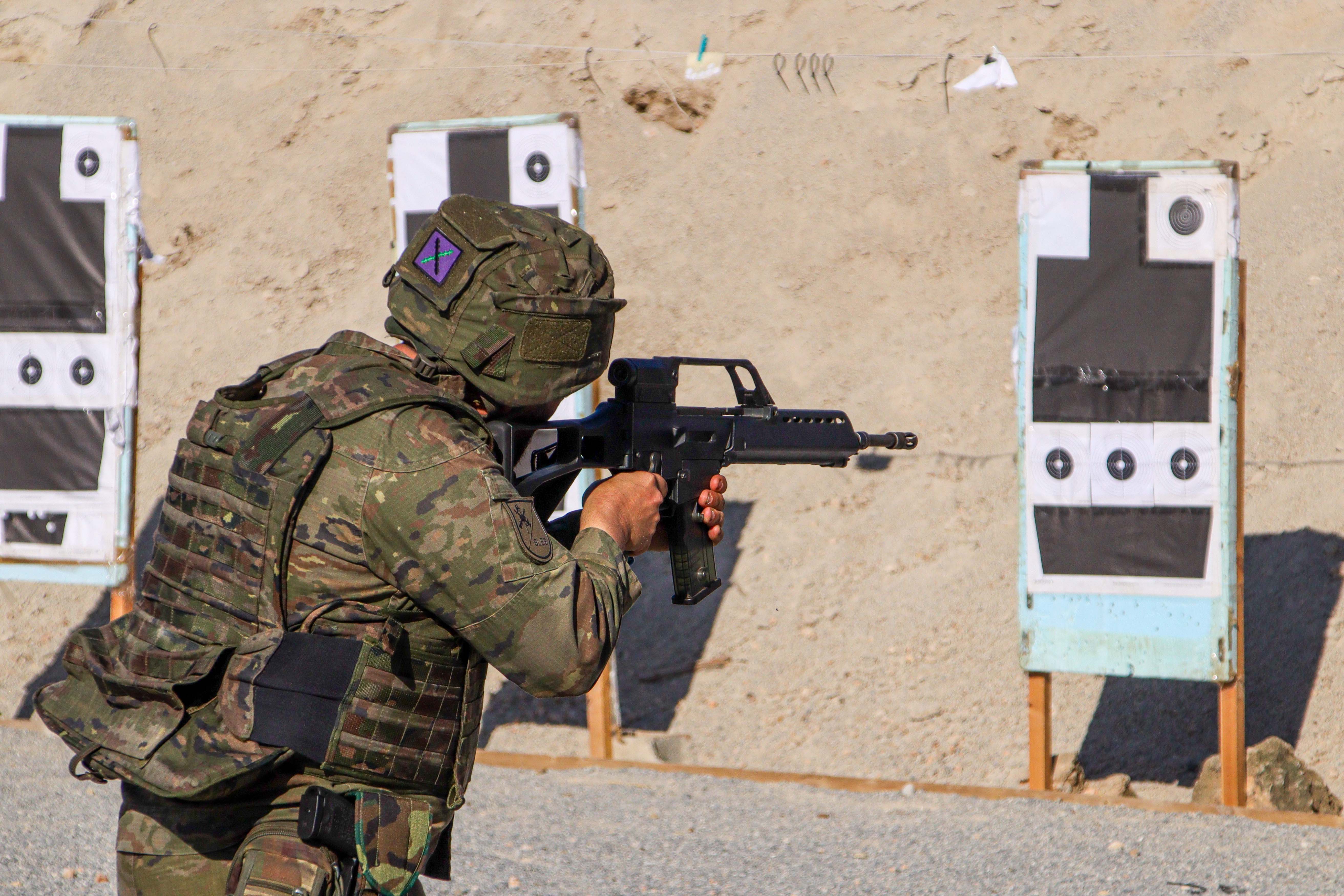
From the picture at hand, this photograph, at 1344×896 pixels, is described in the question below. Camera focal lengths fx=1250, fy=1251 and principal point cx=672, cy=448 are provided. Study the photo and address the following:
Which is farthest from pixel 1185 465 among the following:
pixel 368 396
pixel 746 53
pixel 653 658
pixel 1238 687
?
pixel 746 53

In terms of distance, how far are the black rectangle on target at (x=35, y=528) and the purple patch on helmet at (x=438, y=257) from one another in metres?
4.82

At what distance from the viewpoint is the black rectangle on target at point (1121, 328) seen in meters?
5.54

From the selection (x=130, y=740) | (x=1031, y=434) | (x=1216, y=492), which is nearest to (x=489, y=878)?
(x=130, y=740)

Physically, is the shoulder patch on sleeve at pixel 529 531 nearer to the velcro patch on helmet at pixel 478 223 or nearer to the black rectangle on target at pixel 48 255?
the velcro patch on helmet at pixel 478 223

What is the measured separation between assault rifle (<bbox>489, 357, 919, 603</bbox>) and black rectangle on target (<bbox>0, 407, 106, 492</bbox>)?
13.8 feet

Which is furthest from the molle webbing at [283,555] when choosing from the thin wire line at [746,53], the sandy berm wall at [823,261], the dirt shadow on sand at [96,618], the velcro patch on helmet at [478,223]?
the thin wire line at [746,53]

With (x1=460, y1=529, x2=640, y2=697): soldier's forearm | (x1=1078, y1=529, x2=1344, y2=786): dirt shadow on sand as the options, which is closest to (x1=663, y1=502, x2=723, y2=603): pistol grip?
(x1=460, y1=529, x2=640, y2=697): soldier's forearm

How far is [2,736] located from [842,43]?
924cm

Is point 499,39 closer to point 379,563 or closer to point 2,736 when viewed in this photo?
point 2,736

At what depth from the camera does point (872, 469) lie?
29.5 ft

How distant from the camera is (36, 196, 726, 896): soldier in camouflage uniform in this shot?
6.50 ft

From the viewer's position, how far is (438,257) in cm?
223

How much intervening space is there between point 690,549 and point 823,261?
26.8 feet

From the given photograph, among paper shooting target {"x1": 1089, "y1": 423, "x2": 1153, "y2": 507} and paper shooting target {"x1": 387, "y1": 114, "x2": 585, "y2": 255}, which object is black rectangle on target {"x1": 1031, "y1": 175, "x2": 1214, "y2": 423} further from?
paper shooting target {"x1": 387, "y1": 114, "x2": 585, "y2": 255}
